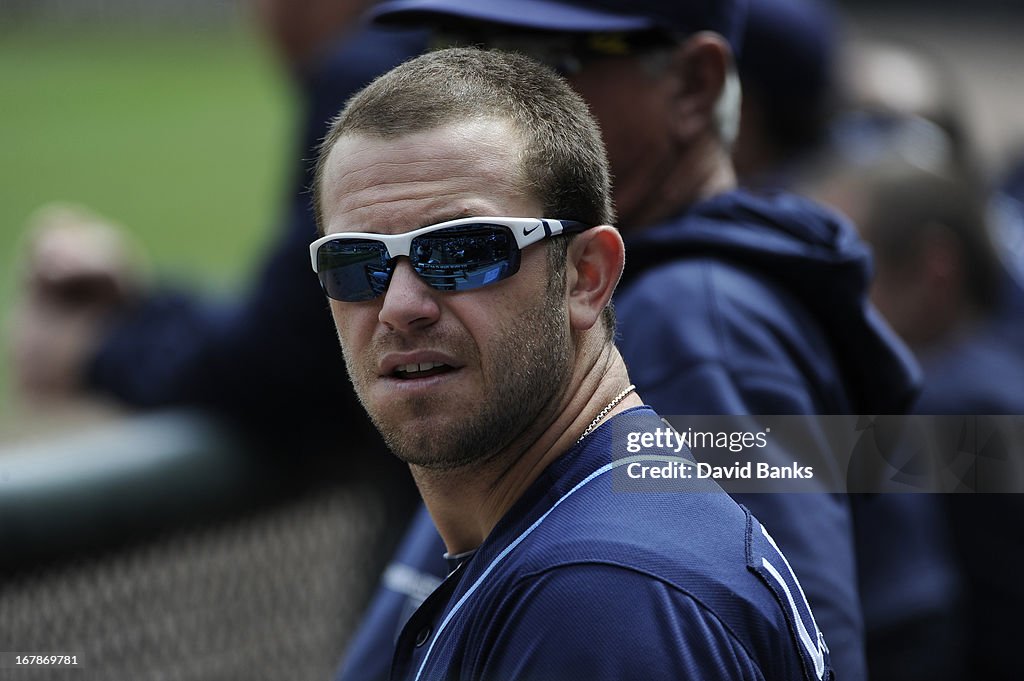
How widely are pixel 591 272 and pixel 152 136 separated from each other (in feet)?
53.7

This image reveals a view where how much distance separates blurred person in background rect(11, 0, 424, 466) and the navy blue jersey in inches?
51.3

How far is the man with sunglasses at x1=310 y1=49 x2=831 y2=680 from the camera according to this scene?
1.50 metres

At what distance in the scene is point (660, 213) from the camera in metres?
2.46

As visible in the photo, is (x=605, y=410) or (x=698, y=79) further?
(x=698, y=79)

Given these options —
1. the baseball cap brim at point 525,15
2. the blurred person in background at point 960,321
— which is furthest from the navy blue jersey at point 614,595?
the blurred person in background at point 960,321

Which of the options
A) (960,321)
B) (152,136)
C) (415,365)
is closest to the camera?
(415,365)

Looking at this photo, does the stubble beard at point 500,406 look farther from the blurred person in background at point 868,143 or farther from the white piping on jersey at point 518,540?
the blurred person in background at point 868,143

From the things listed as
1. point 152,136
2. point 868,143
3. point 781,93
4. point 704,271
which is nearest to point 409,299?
point 704,271

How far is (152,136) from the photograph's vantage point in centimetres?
1719

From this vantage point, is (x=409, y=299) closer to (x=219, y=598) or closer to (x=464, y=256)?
(x=464, y=256)

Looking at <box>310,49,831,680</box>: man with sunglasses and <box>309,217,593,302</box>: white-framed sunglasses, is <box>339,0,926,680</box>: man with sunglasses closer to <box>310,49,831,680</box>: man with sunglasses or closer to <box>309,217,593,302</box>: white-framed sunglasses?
<box>310,49,831,680</box>: man with sunglasses

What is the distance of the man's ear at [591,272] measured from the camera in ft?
5.64

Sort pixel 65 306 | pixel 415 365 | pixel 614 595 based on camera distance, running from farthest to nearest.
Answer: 1. pixel 65 306
2. pixel 415 365
3. pixel 614 595

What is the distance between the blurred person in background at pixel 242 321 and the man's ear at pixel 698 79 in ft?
2.35
